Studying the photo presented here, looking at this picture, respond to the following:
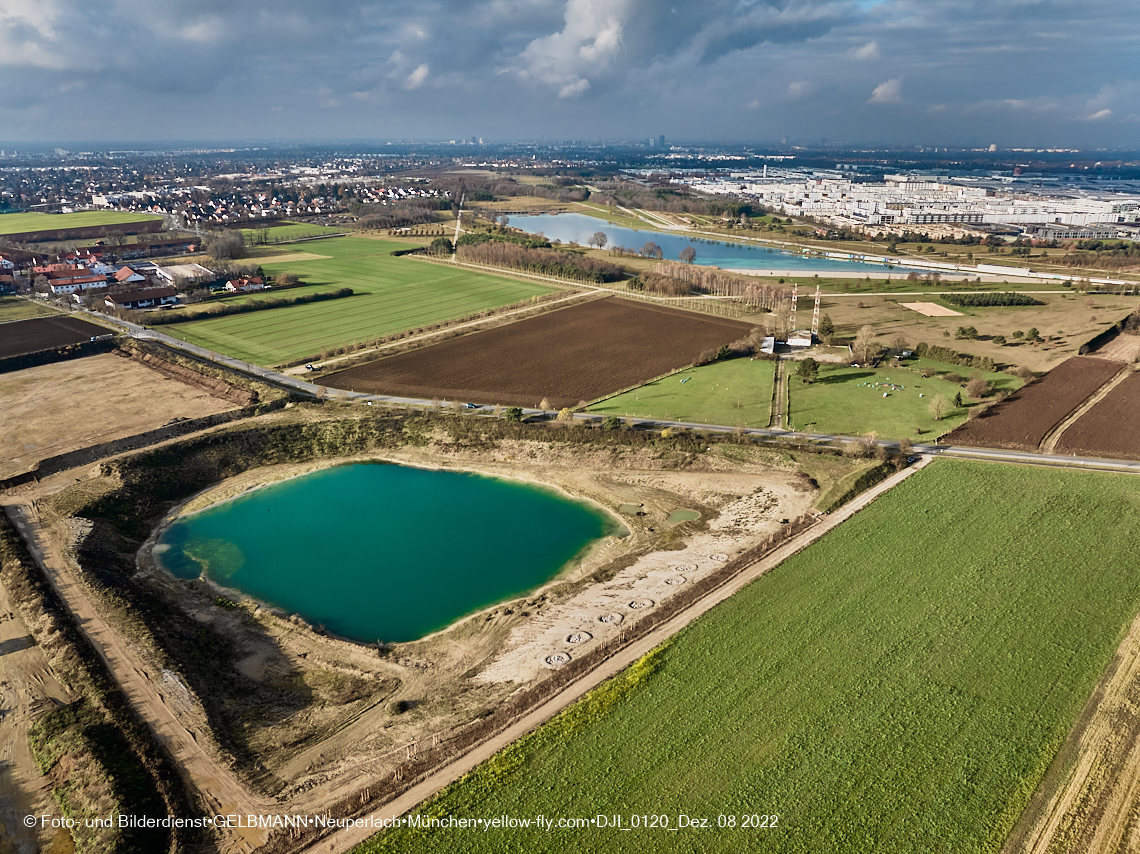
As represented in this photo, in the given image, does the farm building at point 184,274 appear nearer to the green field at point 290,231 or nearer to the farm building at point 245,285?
the farm building at point 245,285

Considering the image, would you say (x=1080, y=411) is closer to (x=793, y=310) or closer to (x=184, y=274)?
(x=793, y=310)

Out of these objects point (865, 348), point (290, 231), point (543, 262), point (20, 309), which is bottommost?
point (865, 348)

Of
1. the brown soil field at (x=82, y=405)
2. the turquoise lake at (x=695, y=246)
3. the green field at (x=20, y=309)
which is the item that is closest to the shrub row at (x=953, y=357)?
the turquoise lake at (x=695, y=246)

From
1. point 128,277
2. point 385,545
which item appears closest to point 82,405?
point 385,545

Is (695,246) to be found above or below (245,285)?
above

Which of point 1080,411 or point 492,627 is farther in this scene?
point 1080,411

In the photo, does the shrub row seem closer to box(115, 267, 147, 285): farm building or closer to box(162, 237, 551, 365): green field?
box(162, 237, 551, 365): green field

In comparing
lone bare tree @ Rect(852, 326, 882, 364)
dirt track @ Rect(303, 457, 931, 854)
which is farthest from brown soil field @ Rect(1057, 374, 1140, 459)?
dirt track @ Rect(303, 457, 931, 854)
